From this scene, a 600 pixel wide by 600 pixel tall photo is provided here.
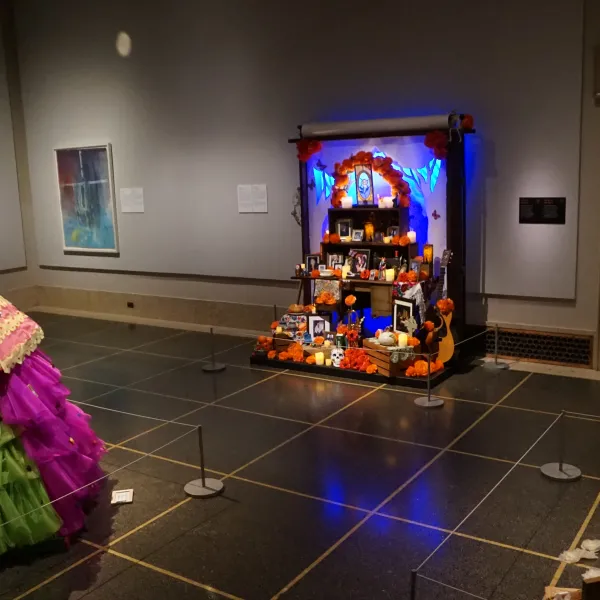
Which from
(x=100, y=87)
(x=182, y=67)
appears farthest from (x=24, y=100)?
(x=182, y=67)

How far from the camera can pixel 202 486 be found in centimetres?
494

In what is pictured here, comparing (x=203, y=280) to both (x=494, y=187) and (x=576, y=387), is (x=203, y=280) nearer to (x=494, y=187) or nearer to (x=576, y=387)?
(x=494, y=187)

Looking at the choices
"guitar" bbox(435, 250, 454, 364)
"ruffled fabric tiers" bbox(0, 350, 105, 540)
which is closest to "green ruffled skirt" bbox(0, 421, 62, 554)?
"ruffled fabric tiers" bbox(0, 350, 105, 540)

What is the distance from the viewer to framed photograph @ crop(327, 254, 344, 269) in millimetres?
8250

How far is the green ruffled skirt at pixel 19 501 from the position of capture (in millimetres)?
4000

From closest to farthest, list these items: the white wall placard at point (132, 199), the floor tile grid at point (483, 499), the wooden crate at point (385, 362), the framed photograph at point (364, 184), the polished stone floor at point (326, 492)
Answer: the polished stone floor at point (326, 492) → the floor tile grid at point (483, 499) → the wooden crate at point (385, 362) → the framed photograph at point (364, 184) → the white wall placard at point (132, 199)

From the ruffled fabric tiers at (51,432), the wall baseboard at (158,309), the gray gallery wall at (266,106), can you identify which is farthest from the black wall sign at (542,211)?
the ruffled fabric tiers at (51,432)

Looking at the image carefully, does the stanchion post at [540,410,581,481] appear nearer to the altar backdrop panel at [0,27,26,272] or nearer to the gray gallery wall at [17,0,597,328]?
the gray gallery wall at [17,0,597,328]

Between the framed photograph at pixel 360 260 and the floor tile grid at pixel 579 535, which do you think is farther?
the framed photograph at pixel 360 260

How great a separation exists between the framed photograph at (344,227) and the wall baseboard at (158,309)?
5.05 ft

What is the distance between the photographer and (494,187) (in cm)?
770

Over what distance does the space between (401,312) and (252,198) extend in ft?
9.39

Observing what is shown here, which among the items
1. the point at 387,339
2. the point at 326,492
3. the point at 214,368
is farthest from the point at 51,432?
the point at 387,339

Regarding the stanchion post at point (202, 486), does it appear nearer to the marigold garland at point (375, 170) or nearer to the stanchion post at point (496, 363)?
the stanchion post at point (496, 363)
